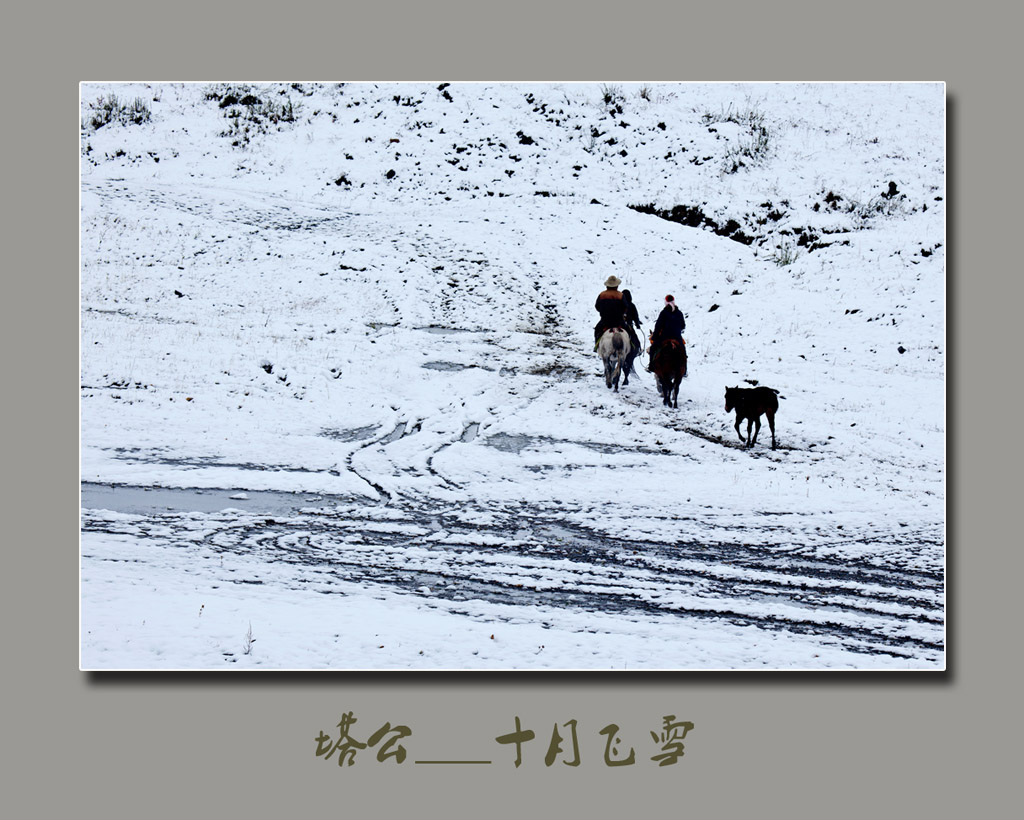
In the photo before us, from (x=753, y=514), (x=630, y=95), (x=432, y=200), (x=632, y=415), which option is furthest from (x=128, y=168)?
(x=753, y=514)

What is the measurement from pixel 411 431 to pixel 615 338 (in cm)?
227

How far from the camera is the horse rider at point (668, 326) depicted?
314 inches

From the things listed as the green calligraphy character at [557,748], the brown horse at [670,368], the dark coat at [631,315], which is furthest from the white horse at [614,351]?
the green calligraphy character at [557,748]

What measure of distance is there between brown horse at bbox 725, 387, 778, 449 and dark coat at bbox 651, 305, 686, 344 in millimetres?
849

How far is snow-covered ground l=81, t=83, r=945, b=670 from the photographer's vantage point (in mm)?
6348

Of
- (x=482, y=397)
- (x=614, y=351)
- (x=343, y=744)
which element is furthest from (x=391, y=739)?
(x=614, y=351)

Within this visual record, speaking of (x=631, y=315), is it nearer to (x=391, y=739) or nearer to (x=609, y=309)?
(x=609, y=309)

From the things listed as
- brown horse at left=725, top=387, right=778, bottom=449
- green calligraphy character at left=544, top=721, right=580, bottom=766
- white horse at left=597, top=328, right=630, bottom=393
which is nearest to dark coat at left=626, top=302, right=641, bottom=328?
white horse at left=597, top=328, right=630, bottom=393

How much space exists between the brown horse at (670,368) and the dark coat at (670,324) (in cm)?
9

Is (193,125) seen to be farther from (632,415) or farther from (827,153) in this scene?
(827,153)

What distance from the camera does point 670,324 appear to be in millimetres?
8023

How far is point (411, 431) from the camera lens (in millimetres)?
7340

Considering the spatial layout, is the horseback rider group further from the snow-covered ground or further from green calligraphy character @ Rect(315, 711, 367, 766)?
green calligraphy character @ Rect(315, 711, 367, 766)

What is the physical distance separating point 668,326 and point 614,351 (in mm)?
590
